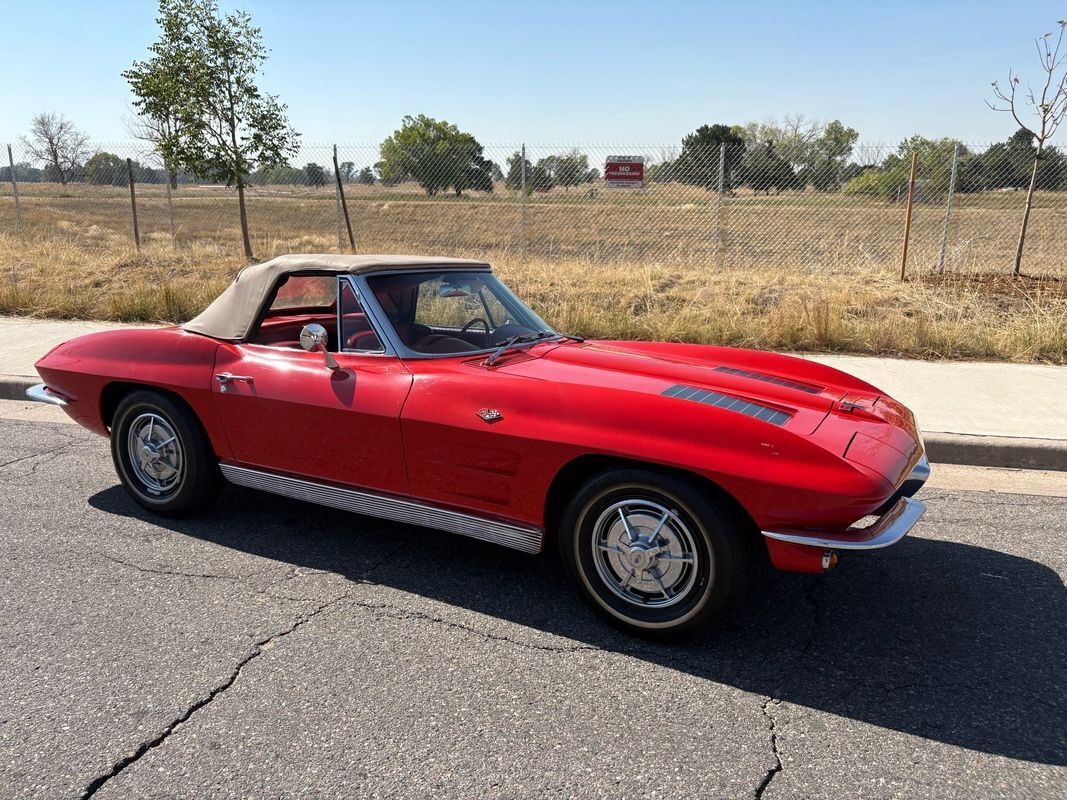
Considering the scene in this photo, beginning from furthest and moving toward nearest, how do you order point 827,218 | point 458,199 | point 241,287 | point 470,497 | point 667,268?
point 827,218, point 458,199, point 667,268, point 241,287, point 470,497

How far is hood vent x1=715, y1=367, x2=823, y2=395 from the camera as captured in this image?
131 inches

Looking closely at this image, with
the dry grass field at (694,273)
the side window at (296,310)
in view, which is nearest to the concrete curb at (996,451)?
the dry grass field at (694,273)

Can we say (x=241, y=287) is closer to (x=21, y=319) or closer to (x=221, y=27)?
(x=21, y=319)

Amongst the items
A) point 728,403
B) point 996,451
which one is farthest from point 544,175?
point 728,403

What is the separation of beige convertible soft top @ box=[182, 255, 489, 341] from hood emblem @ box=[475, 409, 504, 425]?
104 centimetres

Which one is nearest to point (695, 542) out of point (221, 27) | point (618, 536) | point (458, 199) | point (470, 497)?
point (618, 536)

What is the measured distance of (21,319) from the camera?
9.38m

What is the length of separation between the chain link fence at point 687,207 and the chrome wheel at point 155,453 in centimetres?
884

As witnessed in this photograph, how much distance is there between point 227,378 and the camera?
143 inches

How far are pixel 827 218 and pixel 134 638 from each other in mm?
21528

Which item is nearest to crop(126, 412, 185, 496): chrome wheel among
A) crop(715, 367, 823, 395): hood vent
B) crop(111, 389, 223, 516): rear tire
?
crop(111, 389, 223, 516): rear tire

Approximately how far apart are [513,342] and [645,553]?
1.34m

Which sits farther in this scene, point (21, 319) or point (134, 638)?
point (21, 319)

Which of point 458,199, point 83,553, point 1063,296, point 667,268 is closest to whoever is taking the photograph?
point 83,553
